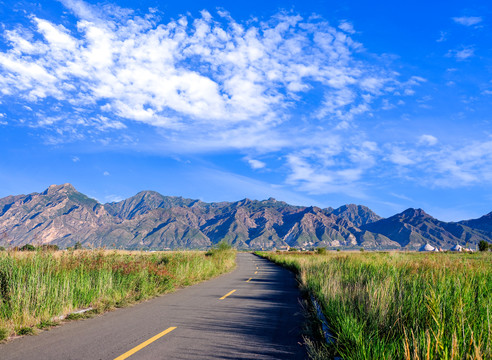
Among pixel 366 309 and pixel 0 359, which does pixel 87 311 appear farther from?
pixel 366 309

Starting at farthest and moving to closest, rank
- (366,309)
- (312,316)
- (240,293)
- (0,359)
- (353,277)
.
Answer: (240,293) < (353,277) < (312,316) < (366,309) < (0,359)

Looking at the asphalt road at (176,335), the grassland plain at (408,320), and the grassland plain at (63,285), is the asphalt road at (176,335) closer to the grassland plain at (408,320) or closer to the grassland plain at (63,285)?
the grassland plain at (63,285)

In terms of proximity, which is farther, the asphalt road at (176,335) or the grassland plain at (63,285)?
the grassland plain at (63,285)

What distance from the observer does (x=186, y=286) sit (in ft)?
51.4

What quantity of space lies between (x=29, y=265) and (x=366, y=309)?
8.61 m

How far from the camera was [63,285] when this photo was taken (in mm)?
8445

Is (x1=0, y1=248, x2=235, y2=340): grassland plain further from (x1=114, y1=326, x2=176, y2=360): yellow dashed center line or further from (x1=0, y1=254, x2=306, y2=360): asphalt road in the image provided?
(x1=114, y1=326, x2=176, y2=360): yellow dashed center line

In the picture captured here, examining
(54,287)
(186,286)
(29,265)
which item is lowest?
(186,286)

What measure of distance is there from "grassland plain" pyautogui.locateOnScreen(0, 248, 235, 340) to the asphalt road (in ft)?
2.37

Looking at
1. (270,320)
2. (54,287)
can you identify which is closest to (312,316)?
(270,320)

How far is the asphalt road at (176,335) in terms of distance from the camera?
16.9 ft

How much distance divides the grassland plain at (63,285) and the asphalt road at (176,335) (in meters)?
0.72

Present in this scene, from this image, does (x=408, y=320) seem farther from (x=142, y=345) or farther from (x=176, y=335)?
(x=142, y=345)

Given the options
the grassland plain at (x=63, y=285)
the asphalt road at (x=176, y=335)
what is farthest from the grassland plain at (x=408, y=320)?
the grassland plain at (x=63, y=285)
